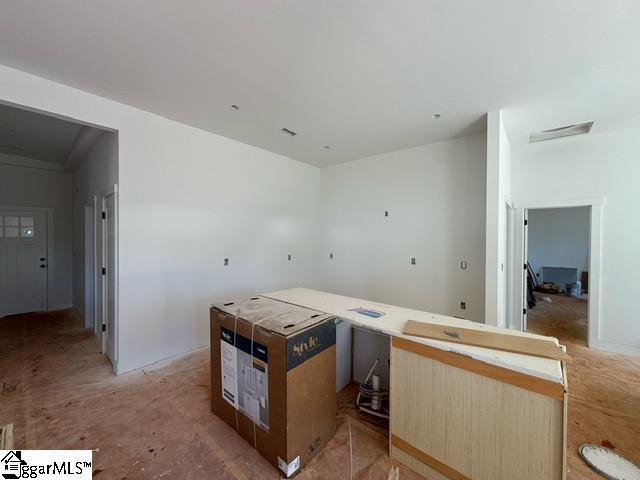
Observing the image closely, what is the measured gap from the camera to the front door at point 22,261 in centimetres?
448

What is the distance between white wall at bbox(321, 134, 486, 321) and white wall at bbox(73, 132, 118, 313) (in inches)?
136

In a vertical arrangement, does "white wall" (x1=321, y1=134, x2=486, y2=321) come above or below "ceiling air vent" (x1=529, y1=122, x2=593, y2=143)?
below

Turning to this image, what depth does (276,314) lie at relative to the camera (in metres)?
1.79

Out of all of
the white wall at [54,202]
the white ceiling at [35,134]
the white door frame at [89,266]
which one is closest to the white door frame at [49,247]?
the white wall at [54,202]

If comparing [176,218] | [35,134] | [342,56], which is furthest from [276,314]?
[35,134]

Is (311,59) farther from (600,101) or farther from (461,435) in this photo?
(600,101)

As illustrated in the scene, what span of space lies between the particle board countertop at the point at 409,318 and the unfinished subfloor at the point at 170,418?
2.81 feet

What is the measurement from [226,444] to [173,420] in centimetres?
56

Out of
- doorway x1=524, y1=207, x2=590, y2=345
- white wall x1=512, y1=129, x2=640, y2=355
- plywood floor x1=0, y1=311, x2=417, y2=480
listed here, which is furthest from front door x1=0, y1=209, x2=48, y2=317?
doorway x1=524, y1=207, x2=590, y2=345

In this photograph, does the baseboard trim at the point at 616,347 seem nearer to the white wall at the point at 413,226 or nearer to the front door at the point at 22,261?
the white wall at the point at 413,226

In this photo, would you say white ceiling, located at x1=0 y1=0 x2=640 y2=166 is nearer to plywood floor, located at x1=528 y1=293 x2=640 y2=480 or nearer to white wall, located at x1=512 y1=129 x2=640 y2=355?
white wall, located at x1=512 y1=129 x2=640 y2=355

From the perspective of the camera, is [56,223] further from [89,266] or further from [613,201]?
[613,201]

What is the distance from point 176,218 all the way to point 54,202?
3966 mm

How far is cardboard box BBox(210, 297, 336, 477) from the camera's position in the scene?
1.49 m
